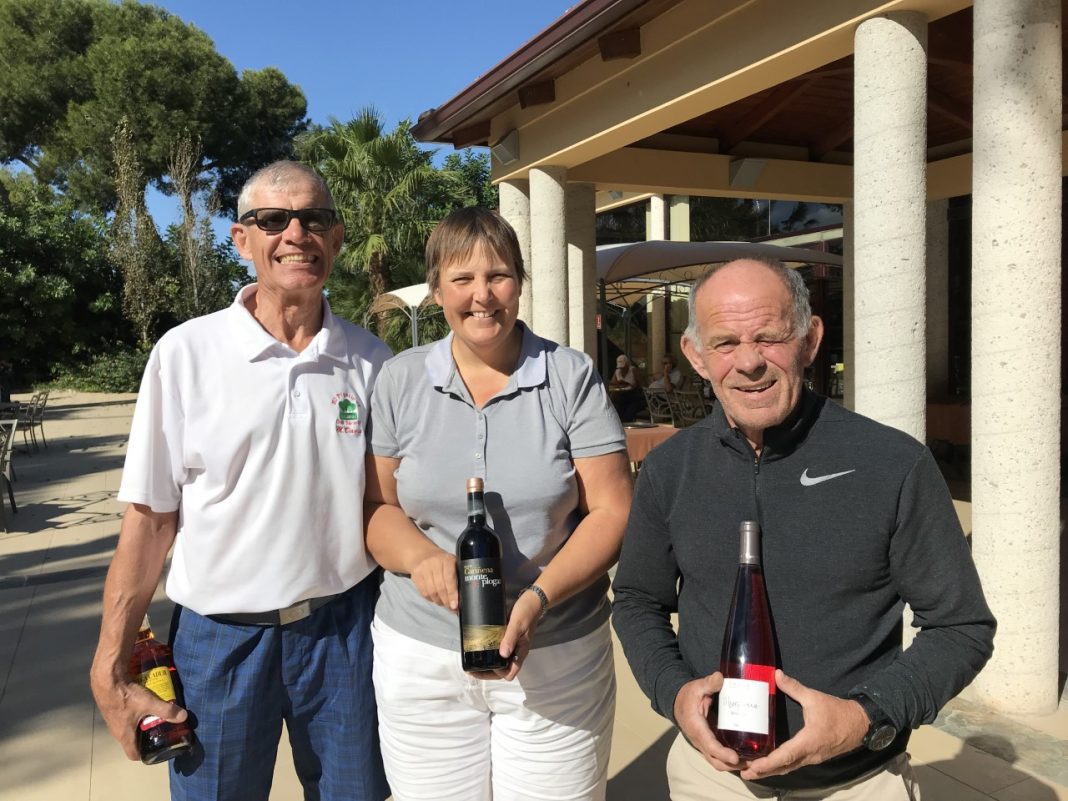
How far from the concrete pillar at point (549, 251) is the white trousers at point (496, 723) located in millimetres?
4889

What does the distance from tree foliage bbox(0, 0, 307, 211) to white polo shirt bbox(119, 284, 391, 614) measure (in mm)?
28685

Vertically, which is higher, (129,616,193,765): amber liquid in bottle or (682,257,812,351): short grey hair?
(682,257,812,351): short grey hair

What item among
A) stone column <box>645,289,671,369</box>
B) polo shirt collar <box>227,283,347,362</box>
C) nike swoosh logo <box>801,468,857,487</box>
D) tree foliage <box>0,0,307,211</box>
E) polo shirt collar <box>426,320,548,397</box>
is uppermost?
tree foliage <box>0,0,307,211</box>

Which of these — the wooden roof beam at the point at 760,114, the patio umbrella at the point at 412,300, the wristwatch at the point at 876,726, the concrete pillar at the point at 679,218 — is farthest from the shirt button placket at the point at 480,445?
the concrete pillar at the point at 679,218

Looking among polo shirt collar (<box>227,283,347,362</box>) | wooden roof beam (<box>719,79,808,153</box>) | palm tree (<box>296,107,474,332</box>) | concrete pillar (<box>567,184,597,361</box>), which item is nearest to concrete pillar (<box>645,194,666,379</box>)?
palm tree (<box>296,107,474,332</box>)

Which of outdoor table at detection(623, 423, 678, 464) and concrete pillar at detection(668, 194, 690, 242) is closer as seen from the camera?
outdoor table at detection(623, 423, 678, 464)

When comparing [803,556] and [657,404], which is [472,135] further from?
[803,556]

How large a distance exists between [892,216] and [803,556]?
104 inches

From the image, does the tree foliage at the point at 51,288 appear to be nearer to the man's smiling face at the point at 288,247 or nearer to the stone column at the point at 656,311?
the stone column at the point at 656,311

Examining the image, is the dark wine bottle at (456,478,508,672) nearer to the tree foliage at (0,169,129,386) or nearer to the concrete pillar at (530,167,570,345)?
the concrete pillar at (530,167,570,345)

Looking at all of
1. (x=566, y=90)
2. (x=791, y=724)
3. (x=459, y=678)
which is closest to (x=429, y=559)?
(x=459, y=678)

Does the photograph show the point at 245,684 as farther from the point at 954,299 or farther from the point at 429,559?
the point at 954,299

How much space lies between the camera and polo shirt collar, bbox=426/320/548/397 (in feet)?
5.83

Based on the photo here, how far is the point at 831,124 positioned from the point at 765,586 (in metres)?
7.33
